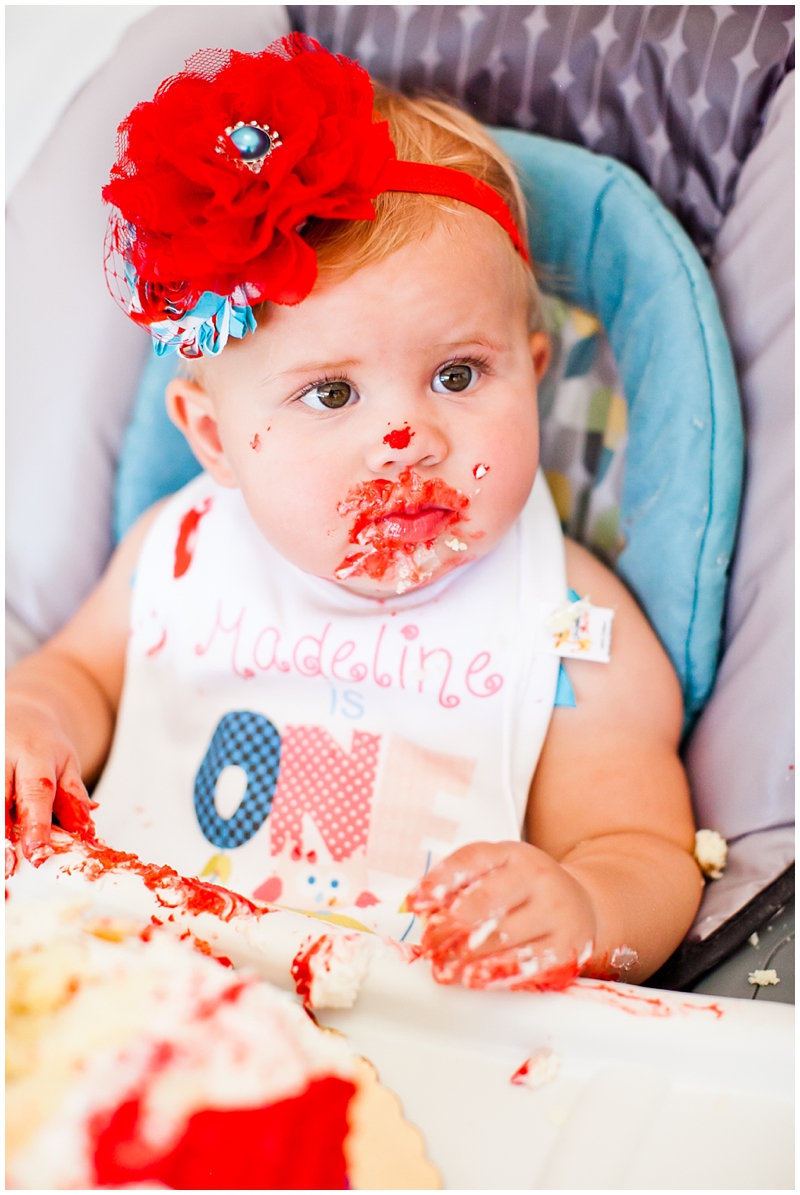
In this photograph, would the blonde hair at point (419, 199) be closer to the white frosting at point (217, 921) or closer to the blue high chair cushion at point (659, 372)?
the blue high chair cushion at point (659, 372)

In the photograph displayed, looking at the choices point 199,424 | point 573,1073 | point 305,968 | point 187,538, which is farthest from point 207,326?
point 573,1073

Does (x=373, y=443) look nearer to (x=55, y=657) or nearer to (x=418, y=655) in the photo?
(x=418, y=655)

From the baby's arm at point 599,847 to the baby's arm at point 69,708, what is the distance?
11.8 inches

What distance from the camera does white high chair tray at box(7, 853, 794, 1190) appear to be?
1.80 ft

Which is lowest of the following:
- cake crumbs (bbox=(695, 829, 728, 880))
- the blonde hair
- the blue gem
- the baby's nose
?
cake crumbs (bbox=(695, 829, 728, 880))

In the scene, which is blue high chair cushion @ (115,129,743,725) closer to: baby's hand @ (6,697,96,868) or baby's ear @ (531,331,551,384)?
baby's ear @ (531,331,551,384)

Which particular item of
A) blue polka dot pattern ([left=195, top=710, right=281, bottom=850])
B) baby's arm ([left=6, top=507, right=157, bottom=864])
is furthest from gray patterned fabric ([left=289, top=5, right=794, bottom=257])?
blue polka dot pattern ([left=195, top=710, right=281, bottom=850])

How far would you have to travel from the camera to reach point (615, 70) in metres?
0.96

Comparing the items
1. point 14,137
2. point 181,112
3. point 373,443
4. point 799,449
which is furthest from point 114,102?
point 799,449

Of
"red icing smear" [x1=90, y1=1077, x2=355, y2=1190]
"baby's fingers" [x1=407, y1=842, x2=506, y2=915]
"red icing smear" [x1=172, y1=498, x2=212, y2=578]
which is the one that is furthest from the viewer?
"red icing smear" [x1=172, y1=498, x2=212, y2=578]

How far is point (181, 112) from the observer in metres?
0.67

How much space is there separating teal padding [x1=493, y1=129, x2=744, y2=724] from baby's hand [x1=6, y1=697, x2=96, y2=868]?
21.6 inches

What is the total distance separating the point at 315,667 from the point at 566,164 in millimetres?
544

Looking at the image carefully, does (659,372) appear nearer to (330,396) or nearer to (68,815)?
(330,396)
